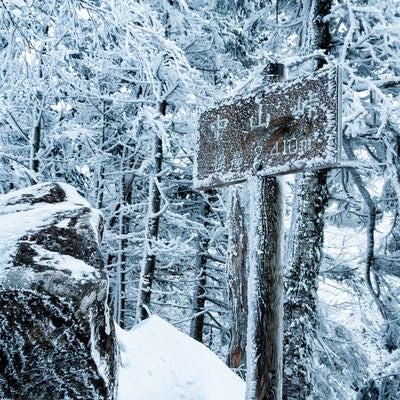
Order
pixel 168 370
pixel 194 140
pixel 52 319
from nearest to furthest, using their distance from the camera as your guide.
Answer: pixel 52 319
pixel 168 370
pixel 194 140

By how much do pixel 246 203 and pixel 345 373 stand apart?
4.28 m

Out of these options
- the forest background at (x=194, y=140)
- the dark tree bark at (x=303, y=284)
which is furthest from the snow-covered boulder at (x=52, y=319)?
the dark tree bark at (x=303, y=284)

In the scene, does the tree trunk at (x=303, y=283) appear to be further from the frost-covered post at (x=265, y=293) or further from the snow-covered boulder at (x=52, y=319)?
the snow-covered boulder at (x=52, y=319)

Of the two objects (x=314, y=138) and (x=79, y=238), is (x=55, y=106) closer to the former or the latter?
(x=79, y=238)

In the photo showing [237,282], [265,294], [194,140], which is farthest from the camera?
[194,140]

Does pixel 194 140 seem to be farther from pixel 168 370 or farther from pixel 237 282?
pixel 168 370

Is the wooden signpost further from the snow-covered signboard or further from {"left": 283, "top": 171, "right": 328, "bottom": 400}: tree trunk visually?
{"left": 283, "top": 171, "right": 328, "bottom": 400}: tree trunk

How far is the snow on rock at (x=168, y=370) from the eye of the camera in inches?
134

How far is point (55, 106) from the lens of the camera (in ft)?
34.5

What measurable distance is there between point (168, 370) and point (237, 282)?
326 centimetres

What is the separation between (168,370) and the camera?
3740mm

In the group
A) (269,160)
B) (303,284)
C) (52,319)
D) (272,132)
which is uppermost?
(272,132)

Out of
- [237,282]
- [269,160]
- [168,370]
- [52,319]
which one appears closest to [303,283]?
[237,282]

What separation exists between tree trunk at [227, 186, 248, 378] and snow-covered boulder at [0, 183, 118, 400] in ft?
13.0
